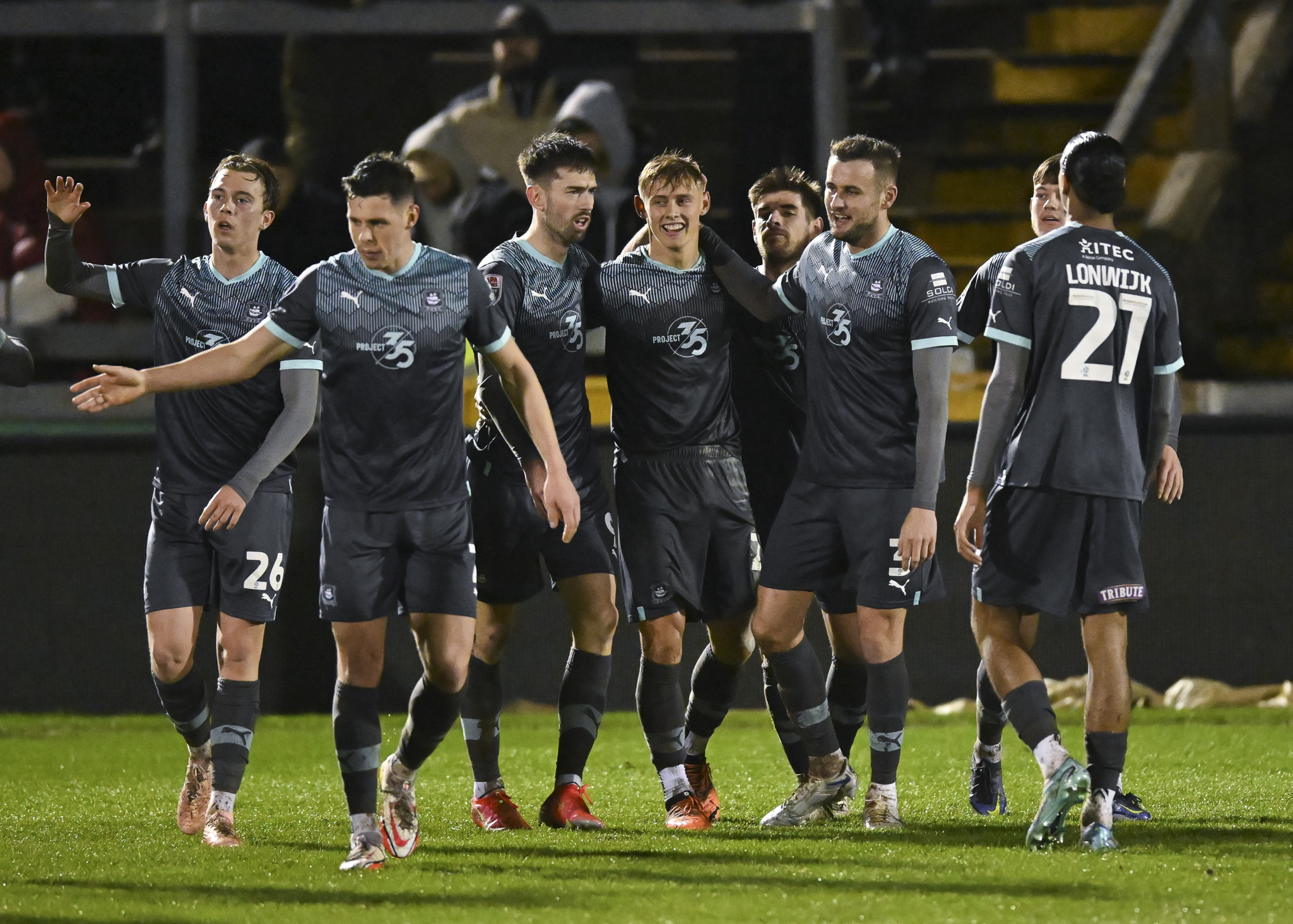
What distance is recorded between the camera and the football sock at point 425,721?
4.88 meters

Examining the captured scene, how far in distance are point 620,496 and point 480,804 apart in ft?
3.31

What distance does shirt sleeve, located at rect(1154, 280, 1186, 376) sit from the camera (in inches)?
191

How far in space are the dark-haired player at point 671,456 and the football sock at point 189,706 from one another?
4.36ft

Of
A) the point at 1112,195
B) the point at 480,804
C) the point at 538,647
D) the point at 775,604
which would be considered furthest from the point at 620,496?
the point at 538,647

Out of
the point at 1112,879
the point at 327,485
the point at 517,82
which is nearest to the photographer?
the point at 1112,879

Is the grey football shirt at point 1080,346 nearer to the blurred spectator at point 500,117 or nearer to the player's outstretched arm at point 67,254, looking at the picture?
the player's outstretched arm at point 67,254

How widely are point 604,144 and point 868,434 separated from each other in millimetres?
4764

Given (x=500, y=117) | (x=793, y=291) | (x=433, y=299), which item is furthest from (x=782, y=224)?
(x=500, y=117)

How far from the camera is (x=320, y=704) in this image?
27.9ft

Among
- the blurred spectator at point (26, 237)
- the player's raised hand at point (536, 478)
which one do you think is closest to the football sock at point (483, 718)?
the player's raised hand at point (536, 478)

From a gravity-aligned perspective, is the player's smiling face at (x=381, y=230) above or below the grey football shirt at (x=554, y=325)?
above

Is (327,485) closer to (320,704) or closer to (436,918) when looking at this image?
(436,918)

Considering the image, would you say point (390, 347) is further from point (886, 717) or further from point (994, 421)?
point (886, 717)

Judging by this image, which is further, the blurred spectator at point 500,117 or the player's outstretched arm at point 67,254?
the blurred spectator at point 500,117
